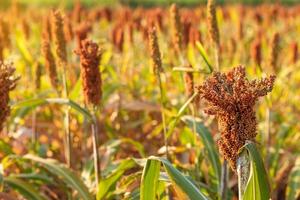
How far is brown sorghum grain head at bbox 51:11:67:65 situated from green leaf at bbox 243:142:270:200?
1.44m

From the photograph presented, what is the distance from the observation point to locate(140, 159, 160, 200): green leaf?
1.91 meters

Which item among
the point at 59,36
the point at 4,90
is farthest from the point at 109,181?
the point at 59,36

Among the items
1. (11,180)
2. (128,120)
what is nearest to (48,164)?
(11,180)

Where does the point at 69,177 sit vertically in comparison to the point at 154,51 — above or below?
below

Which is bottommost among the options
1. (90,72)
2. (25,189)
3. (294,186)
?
(294,186)

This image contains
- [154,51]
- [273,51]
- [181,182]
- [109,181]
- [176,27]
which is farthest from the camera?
[273,51]

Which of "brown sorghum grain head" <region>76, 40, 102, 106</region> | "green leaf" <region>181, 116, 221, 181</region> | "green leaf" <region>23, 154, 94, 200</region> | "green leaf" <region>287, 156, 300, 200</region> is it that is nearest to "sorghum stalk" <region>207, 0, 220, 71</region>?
"green leaf" <region>181, 116, 221, 181</region>

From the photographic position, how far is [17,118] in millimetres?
3711

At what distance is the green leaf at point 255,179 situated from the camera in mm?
1656

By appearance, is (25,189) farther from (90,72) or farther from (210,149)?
(210,149)

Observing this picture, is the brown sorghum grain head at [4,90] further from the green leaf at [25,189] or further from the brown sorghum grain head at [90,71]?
the green leaf at [25,189]

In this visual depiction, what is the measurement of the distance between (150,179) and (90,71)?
63 centimetres

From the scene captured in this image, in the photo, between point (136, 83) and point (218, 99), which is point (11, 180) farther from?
point (136, 83)

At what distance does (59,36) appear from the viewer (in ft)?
9.43
